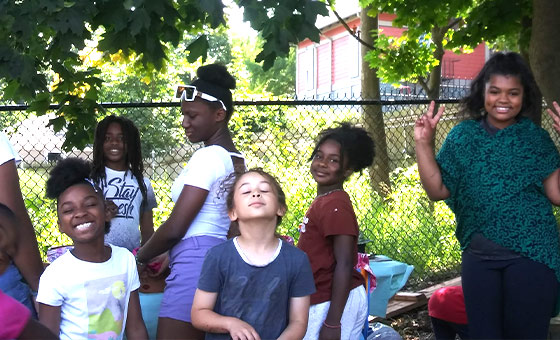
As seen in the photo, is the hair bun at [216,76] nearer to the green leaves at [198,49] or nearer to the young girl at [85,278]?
the green leaves at [198,49]

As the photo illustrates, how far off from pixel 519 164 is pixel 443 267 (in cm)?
506

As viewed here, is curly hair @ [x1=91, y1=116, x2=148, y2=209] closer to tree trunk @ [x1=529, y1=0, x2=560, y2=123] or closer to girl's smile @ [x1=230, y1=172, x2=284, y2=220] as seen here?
girl's smile @ [x1=230, y1=172, x2=284, y2=220]

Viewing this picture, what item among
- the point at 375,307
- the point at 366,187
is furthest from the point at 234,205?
the point at 366,187

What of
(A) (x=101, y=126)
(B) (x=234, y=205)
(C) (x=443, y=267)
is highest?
(A) (x=101, y=126)

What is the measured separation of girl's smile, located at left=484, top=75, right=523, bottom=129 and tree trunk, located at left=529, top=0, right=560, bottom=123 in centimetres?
269

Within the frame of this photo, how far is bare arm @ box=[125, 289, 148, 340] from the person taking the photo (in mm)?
3260

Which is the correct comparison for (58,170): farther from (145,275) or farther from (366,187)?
(366,187)

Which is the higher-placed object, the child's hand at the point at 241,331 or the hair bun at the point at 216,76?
the hair bun at the point at 216,76

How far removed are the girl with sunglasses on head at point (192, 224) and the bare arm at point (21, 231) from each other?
52cm

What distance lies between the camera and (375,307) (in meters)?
4.97

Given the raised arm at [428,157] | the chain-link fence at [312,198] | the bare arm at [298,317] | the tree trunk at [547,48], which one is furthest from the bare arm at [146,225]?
the tree trunk at [547,48]

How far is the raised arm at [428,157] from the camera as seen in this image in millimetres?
3273

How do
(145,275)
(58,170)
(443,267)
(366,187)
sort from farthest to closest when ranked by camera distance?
(366,187), (443,267), (145,275), (58,170)

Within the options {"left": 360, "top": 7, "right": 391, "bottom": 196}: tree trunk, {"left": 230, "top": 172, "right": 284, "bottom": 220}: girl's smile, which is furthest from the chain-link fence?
{"left": 230, "top": 172, "right": 284, "bottom": 220}: girl's smile
